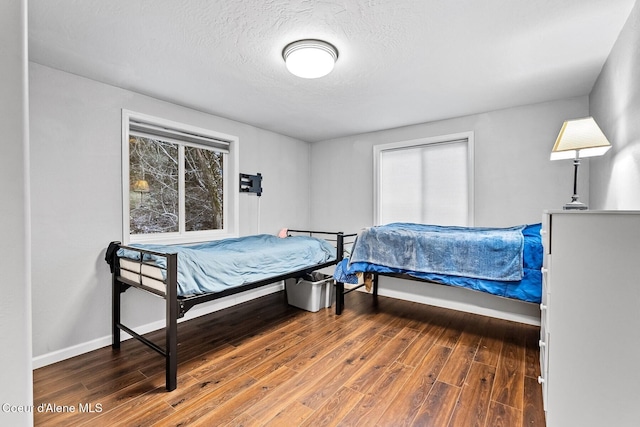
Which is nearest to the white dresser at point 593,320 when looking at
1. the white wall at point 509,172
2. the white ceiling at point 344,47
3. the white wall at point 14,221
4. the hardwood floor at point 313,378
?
the hardwood floor at point 313,378

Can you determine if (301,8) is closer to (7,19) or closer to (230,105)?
(7,19)

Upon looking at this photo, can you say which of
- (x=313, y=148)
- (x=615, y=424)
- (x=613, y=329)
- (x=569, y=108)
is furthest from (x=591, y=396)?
(x=313, y=148)

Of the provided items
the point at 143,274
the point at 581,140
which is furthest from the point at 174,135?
the point at 581,140

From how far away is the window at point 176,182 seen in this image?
9.45 ft

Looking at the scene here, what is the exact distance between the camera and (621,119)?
1.92 metres

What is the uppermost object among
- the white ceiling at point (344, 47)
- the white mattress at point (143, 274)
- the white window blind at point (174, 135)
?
the white ceiling at point (344, 47)

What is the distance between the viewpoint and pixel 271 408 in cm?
173

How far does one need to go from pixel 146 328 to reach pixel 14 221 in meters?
2.60

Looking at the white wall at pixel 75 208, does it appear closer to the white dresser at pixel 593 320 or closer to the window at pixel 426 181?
the window at pixel 426 181

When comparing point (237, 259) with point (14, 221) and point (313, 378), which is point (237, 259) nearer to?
point (313, 378)

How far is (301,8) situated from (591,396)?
2.30 meters

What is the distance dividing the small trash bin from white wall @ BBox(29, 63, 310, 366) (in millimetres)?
1393

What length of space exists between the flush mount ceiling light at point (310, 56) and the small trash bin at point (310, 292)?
219 cm

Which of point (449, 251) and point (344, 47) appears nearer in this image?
point (344, 47)
